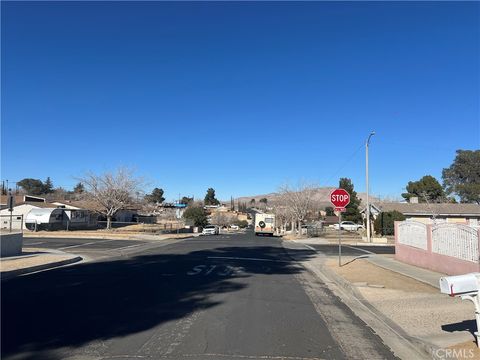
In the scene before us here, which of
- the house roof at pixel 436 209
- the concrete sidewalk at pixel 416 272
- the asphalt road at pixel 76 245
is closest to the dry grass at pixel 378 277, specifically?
the concrete sidewalk at pixel 416 272

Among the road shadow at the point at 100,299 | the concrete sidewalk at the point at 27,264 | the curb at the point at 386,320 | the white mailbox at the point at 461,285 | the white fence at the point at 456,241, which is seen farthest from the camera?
the concrete sidewalk at the point at 27,264

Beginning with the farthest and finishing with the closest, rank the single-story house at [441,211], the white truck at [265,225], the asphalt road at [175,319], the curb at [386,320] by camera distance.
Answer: the white truck at [265,225] → the single-story house at [441,211] → the curb at [386,320] → the asphalt road at [175,319]

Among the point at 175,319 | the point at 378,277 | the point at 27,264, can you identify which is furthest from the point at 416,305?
the point at 27,264

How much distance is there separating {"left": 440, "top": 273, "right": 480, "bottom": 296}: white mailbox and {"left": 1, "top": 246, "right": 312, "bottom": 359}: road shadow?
186 inches

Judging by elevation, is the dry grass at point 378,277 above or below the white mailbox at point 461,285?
below

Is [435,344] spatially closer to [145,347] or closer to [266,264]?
[145,347]

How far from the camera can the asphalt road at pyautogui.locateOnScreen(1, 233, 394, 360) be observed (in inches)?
253

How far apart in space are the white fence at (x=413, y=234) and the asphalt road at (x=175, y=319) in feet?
20.2

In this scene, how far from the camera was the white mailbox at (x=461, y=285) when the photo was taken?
619 cm

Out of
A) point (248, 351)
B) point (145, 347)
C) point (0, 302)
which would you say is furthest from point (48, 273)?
point (248, 351)

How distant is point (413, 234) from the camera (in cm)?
1916

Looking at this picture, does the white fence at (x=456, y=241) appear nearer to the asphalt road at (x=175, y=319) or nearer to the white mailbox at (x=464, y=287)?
the asphalt road at (x=175, y=319)

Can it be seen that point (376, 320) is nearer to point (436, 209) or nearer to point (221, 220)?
point (436, 209)

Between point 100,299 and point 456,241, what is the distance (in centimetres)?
1097
